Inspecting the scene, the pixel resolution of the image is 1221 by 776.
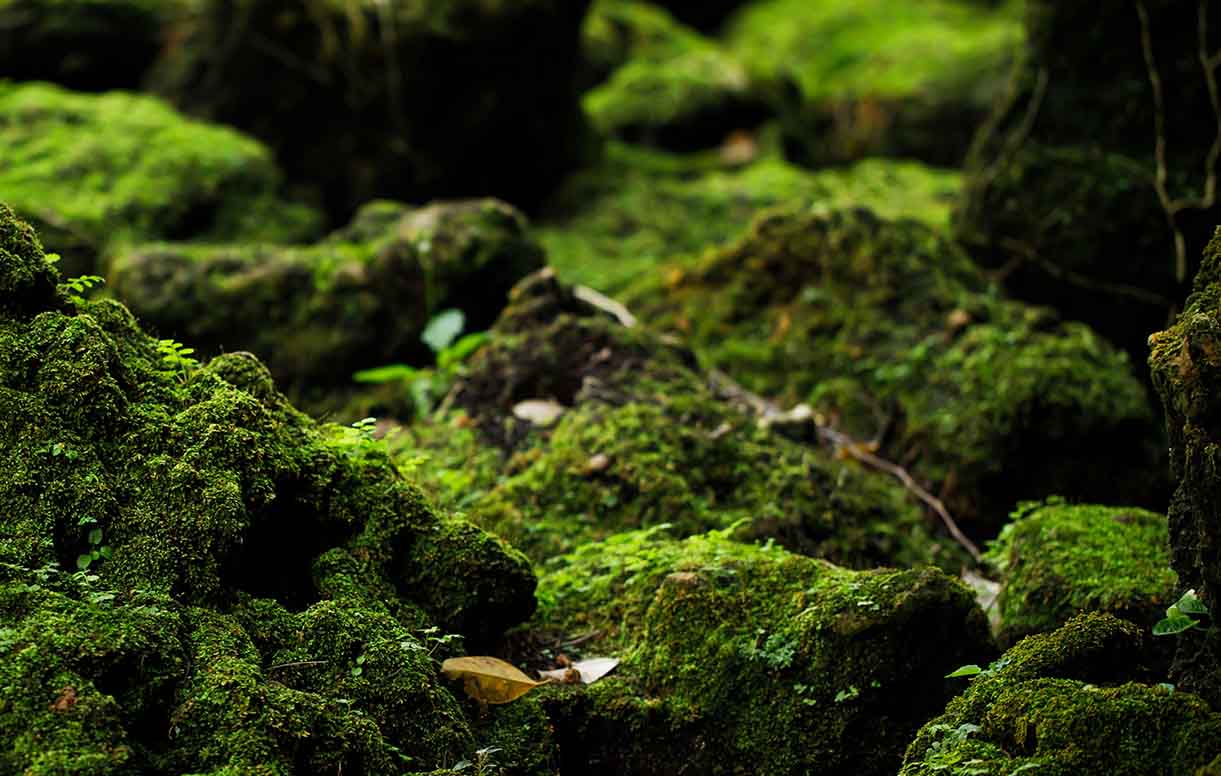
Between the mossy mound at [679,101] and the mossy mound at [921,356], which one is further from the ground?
the mossy mound at [921,356]

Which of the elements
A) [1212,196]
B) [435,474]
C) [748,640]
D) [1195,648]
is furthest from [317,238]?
[1195,648]

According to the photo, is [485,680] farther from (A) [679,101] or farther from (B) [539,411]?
(A) [679,101]

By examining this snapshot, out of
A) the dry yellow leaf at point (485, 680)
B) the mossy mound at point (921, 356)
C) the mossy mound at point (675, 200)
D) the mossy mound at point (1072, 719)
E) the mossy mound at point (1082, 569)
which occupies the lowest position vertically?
the mossy mound at point (675, 200)

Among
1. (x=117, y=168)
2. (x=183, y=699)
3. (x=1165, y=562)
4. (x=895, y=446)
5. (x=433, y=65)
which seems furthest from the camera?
(x=433, y=65)

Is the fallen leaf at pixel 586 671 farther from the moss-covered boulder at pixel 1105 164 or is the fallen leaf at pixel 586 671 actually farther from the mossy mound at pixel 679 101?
the mossy mound at pixel 679 101

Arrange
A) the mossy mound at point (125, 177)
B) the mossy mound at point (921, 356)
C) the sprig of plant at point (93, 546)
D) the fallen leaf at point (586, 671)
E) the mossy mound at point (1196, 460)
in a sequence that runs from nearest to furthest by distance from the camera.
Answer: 1. the mossy mound at point (1196, 460)
2. the sprig of plant at point (93, 546)
3. the fallen leaf at point (586, 671)
4. the mossy mound at point (921, 356)
5. the mossy mound at point (125, 177)

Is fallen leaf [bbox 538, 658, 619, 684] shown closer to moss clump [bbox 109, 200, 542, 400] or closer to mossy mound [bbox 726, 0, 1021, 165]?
moss clump [bbox 109, 200, 542, 400]

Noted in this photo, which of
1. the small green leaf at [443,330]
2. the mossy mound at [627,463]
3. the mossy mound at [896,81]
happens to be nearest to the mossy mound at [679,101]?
the mossy mound at [896,81]

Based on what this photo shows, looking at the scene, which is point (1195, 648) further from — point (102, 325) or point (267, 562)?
point (102, 325)
